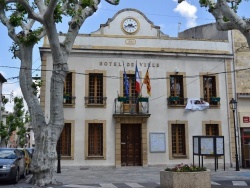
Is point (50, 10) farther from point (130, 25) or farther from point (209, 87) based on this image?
point (209, 87)

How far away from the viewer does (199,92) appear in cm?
2262

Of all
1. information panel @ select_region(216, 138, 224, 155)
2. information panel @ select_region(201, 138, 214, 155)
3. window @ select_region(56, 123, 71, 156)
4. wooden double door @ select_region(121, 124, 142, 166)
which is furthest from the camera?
wooden double door @ select_region(121, 124, 142, 166)

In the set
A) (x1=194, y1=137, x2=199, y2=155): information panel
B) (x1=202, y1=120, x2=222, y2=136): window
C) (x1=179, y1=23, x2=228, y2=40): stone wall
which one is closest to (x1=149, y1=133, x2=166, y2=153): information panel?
(x1=194, y1=137, x2=199, y2=155): information panel

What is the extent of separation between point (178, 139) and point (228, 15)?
41.2 ft

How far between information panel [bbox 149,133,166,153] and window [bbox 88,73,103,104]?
12.7ft

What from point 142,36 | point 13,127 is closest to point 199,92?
point 142,36

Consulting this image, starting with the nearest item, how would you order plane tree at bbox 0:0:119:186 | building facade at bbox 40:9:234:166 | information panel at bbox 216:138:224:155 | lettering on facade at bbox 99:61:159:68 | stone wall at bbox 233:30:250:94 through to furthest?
plane tree at bbox 0:0:119:186, information panel at bbox 216:138:224:155, building facade at bbox 40:9:234:166, lettering on facade at bbox 99:61:159:68, stone wall at bbox 233:30:250:94

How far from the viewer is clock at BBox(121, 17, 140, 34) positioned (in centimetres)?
2266

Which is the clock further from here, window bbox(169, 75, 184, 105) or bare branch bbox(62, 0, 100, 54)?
bare branch bbox(62, 0, 100, 54)

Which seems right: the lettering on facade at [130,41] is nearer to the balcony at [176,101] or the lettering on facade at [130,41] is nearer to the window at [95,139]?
the balcony at [176,101]

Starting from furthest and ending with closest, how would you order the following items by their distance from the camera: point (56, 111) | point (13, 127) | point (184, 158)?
point (13, 127)
point (184, 158)
point (56, 111)

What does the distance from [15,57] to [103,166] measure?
31.6 ft

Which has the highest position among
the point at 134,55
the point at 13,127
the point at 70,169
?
the point at 134,55

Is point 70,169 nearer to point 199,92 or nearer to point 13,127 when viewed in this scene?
point 199,92
